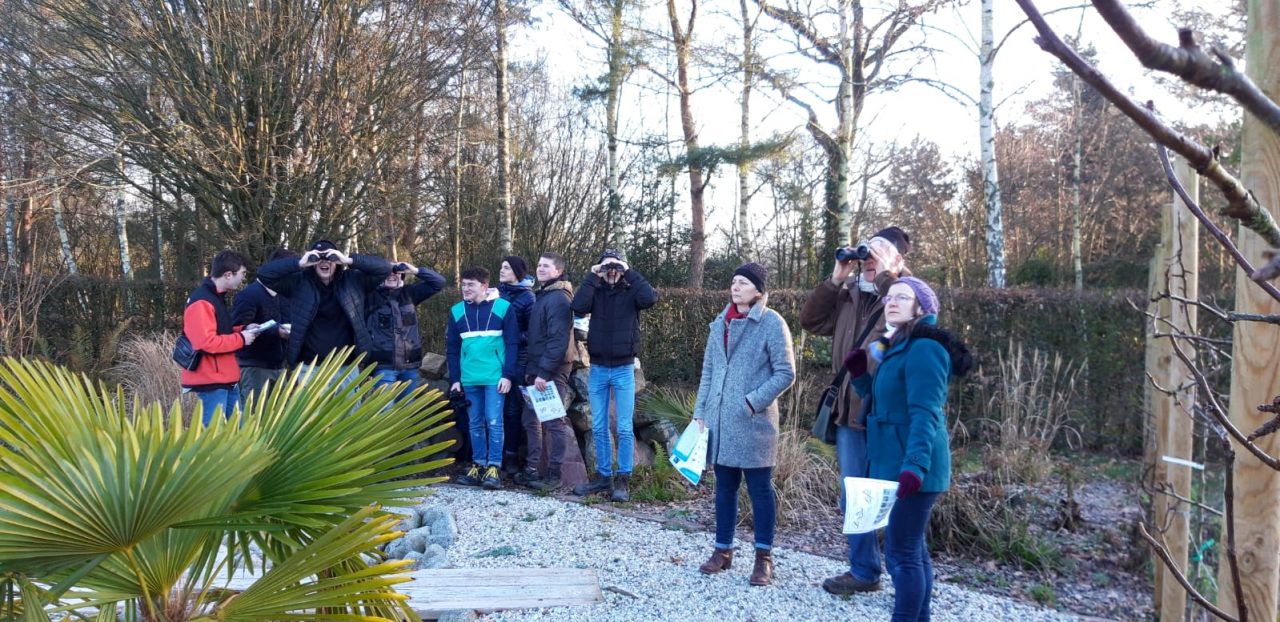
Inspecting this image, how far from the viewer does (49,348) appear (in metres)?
11.7

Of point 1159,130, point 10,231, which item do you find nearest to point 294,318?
point 1159,130

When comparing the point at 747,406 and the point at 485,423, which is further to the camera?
the point at 485,423

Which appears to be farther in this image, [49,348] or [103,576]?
[49,348]

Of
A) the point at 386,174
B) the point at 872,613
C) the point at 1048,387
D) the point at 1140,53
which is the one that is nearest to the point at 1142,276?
the point at 1048,387

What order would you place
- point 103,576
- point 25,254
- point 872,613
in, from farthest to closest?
point 25,254
point 872,613
point 103,576

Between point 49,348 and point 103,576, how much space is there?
11.5 meters

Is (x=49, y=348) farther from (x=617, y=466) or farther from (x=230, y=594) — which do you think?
(x=230, y=594)

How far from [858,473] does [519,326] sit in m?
3.64

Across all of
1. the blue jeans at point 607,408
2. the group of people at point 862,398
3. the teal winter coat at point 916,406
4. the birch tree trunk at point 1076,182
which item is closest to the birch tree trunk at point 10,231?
the blue jeans at point 607,408

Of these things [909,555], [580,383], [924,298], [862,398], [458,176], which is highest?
[458,176]

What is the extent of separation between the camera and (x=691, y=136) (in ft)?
56.5

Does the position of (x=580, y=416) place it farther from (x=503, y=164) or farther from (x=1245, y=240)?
(x=503, y=164)

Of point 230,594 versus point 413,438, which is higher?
point 413,438

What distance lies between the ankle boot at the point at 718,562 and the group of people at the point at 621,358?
0.01m
